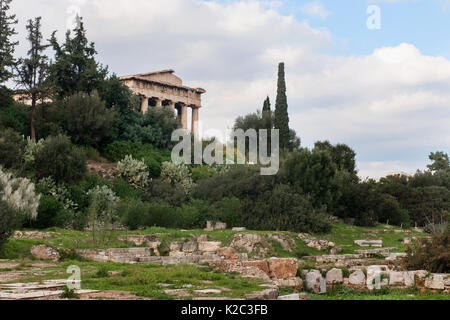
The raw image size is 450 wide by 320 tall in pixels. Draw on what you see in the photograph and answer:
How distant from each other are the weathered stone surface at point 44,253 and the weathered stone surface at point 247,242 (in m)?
9.82

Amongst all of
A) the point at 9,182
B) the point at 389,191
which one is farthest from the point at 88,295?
the point at 389,191

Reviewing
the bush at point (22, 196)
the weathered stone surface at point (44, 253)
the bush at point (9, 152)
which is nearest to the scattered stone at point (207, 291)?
the weathered stone surface at point (44, 253)

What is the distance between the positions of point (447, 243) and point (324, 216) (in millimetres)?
16477

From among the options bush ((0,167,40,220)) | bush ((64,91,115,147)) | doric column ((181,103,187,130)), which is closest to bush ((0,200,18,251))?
bush ((0,167,40,220))

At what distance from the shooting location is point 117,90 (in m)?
49.7

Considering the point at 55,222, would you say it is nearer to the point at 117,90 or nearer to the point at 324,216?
the point at 324,216

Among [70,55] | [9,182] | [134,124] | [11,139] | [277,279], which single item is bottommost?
[277,279]

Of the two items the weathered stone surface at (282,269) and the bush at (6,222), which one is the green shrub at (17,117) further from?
the weathered stone surface at (282,269)

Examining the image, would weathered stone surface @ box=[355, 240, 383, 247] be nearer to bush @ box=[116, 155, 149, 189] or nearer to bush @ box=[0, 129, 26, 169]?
bush @ box=[116, 155, 149, 189]

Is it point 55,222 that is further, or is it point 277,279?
point 55,222

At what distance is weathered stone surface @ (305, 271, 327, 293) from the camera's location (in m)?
17.3

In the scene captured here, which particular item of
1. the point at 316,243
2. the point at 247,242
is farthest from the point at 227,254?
the point at 316,243

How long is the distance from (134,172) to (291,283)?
23703 millimetres
